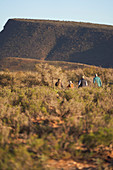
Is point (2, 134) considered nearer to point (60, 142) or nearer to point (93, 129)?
point (60, 142)

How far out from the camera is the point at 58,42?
3546 inches

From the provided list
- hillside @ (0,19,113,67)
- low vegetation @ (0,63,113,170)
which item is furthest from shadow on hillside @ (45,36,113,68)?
low vegetation @ (0,63,113,170)

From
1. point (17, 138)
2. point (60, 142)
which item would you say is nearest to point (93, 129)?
point (60, 142)

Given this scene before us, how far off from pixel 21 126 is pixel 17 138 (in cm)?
51

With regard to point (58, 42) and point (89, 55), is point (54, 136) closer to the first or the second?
point (89, 55)

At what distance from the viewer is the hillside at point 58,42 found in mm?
79125

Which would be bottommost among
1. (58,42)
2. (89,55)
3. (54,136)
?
(54,136)

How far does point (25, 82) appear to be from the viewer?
21.9 metres

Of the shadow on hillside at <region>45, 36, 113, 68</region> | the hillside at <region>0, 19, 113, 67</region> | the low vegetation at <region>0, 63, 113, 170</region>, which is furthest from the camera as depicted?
the hillside at <region>0, 19, 113, 67</region>

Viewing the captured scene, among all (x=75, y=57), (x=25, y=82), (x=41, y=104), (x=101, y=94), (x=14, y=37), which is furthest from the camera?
(x=14, y=37)

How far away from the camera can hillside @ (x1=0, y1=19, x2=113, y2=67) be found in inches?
3115

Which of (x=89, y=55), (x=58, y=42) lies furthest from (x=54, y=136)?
(x=58, y=42)

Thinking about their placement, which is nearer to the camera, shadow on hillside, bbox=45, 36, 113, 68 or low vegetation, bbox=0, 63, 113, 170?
low vegetation, bbox=0, 63, 113, 170

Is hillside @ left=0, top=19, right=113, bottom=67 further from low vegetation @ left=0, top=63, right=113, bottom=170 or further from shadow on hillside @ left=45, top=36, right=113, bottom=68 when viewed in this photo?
low vegetation @ left=0, top=63, right=113, bottom=170
